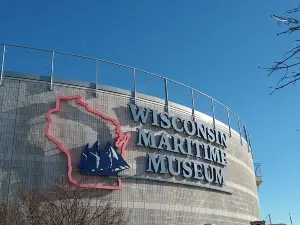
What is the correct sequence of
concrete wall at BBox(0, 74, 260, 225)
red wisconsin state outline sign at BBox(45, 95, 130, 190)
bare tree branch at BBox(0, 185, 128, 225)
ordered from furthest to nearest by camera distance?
red wisconsin state outline sign at BBox(45, 95, 130, 190) → concrete wall at BBox(0, 74, 260, 225) → bare tree branch at BBox(0, 185, 128, 225)

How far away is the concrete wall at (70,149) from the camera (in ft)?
63.3

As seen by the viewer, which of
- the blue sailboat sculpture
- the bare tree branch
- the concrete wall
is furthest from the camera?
the blue sailboat sculpture

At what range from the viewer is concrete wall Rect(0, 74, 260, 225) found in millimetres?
19297

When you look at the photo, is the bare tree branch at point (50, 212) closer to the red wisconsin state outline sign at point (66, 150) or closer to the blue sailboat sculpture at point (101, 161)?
the red wisconsin state outline sign at point (66, 150)

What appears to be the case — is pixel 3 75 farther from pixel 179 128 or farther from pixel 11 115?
pixel 179 128

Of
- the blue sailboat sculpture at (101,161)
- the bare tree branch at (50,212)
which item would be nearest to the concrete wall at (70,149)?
the blue sailboat sculpture at (101,161)

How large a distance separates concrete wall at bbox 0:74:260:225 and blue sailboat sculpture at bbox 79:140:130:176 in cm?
Result: 43

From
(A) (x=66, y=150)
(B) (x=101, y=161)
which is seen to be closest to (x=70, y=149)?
(A) (x=66, y=150)

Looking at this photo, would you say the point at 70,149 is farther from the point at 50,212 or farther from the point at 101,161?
the point at 50,212

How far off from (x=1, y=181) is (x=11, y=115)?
3353 millimetres

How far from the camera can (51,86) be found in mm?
21297

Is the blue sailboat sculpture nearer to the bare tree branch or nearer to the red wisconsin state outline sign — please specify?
the red wisconsin state outline sign

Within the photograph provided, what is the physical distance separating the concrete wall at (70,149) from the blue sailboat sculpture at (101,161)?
1.42 ft

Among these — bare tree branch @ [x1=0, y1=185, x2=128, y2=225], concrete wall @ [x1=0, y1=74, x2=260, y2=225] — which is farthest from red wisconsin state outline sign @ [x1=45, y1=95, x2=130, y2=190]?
bare tree branch @ [x1=0, y1=185, x2=128, y2=225]
